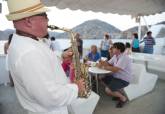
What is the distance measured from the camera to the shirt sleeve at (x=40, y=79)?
0.87m

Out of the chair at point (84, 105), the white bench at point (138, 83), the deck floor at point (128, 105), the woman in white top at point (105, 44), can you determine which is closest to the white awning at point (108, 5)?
the woman in white top at point (105, 44)

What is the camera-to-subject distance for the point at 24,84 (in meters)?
0.91

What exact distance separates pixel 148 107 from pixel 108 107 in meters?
0.57

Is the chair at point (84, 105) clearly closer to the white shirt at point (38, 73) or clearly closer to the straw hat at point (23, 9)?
the white shirt at point (38, 73)

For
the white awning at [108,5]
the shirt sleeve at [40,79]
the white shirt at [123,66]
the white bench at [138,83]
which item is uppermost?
the white awning at [108,5]

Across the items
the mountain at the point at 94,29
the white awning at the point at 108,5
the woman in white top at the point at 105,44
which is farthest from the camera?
the woman in white top at the point at 105,44

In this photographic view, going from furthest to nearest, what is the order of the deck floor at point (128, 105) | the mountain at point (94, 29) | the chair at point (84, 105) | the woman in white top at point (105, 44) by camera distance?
the woman in white top at point (105, 44)
the mountain at point (94, 29)
the deck floor at point (128, 105)
the chair at point (84, 105)

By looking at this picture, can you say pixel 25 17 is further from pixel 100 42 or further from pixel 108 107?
pixel 100 42

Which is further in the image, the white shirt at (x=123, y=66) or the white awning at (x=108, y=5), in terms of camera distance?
the white awning at (x=108, y=5)

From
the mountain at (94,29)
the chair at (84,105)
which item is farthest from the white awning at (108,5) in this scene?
the chair at (84,105)

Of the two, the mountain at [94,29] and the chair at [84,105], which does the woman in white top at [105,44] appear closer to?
the mountain at [94,29]

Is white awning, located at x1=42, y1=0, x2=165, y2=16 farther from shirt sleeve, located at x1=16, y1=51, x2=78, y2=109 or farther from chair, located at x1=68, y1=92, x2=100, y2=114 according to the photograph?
shirt sleeve, located at x1=16, y1=51, x2=78, y2=109

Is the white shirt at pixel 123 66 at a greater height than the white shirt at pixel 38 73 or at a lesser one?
lesser

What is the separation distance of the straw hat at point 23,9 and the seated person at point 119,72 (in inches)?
88.6
